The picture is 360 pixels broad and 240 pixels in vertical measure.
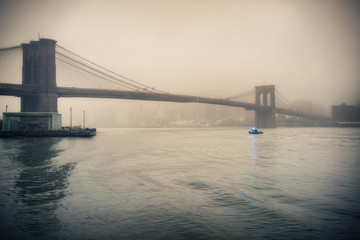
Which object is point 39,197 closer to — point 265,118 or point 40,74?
point 40,74

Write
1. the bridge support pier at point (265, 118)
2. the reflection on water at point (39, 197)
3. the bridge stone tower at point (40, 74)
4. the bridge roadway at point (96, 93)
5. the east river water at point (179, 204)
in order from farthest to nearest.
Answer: the bridge support pier at point (265, 118)
the bridge stone tower at point (40, 74)
the bridge roadway at point (96, 93)
the reflection on water at point (39, 197)
the east river water at point (179, 204)

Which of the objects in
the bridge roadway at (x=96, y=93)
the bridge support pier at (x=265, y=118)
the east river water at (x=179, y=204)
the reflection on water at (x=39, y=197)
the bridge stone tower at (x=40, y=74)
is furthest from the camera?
the bridge support pier at (x=265, y=118)

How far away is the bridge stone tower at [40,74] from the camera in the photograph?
226ft

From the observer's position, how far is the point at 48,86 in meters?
70.1

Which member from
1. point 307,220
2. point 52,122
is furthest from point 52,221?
point 52,122

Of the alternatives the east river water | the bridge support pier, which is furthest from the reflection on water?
the bridge support pier

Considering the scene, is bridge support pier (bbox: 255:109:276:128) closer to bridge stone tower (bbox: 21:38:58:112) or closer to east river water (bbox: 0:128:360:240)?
bridge stone tower (bbox: 21:38:58:112)

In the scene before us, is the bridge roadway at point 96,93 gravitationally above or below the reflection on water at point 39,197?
above

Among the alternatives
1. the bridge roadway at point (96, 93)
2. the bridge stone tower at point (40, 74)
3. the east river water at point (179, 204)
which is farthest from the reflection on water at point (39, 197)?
the bridge stone tower at point (40, 74)

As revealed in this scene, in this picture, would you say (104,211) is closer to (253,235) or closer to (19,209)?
(19,209)

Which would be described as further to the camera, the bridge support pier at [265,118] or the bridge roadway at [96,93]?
the bridge support pier at [265,118]

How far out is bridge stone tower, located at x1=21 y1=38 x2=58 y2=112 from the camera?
69.0m

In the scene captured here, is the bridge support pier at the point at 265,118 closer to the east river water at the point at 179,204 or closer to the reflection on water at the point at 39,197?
the east river water at the point at 179,204

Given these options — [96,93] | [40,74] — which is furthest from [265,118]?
[40,74]
